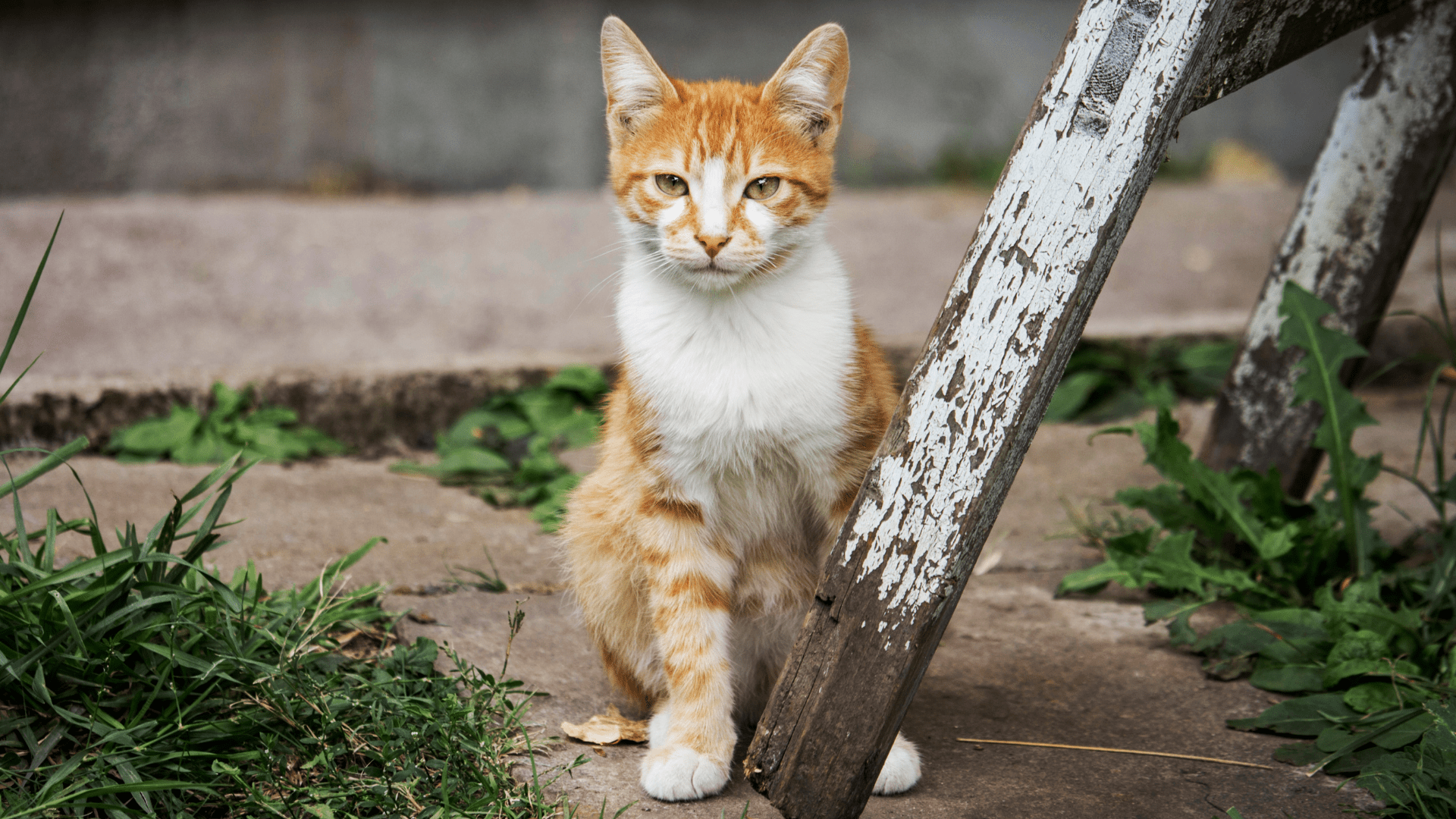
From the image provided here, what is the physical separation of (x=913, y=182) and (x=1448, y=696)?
5459mm

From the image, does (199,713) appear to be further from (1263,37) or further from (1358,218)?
(1358,218)

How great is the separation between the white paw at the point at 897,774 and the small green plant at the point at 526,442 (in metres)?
1.67

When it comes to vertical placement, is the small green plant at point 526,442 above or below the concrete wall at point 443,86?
below

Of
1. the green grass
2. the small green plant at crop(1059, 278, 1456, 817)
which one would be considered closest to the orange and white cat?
the green grass

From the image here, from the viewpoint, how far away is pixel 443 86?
21.7 feet

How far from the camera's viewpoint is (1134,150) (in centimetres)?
152

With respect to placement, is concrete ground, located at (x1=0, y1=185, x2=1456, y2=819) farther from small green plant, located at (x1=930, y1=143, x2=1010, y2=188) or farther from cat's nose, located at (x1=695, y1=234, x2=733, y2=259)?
cat's nose, located at (x1=695, y1=234, x2=733, y2=259)

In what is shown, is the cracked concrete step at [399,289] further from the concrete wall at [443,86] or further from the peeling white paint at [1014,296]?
the peeling white paint at [1014,296]

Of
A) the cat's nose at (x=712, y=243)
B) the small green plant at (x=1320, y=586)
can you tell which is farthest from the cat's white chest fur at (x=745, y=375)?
the small green plant at (x=1320, y=586)

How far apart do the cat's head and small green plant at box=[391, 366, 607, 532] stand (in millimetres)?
1533

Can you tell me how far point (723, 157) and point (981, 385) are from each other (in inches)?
27.1

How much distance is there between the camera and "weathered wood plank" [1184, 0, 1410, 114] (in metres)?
1.60

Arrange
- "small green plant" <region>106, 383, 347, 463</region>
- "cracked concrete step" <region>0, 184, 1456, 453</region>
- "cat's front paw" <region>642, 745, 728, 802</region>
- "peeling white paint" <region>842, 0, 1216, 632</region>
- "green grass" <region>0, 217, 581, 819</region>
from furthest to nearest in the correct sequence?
1. "cracked concrete step" <region>0, 184, 1456, 453</region>
2. "small green plant" <region>106, 383, 347, 463</region>
3. "cat's front paw" <region>642, 745, 728, 802</region>
4. "green grass" <region>0, 217, 581, 819</region>
5. "peeling white paint" <region>842, 0, 1216, 632</region>

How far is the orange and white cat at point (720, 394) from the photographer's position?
6.21 ft
